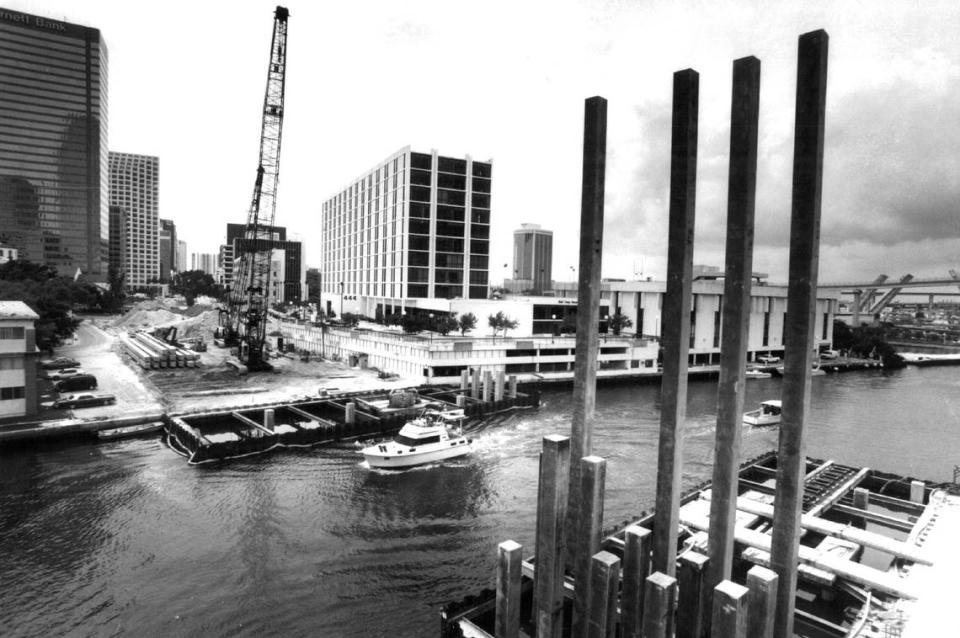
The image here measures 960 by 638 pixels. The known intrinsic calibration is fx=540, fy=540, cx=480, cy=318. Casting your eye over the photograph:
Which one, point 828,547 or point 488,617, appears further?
point 828,547

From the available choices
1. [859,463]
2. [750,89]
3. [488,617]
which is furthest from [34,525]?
[859,463]

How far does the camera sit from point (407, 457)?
3105 cm

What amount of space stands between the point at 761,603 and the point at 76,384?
181 feet

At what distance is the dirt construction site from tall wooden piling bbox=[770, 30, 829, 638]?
4148 cm

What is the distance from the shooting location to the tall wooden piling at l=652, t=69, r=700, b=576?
1023 centimetres

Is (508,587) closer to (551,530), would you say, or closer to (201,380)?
(551,530)

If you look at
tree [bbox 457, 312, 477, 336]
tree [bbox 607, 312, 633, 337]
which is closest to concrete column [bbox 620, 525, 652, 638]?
tree [bbox 457, 312, 477, 336]

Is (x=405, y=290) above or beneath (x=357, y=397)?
above

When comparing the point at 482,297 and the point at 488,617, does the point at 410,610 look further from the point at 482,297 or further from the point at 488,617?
the point at 482,297

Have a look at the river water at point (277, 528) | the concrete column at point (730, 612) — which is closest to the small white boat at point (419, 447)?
the river water at point (277, 528)

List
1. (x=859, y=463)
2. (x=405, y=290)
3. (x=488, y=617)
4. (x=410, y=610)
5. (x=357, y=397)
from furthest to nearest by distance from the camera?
(x=405, y=290) < (x=357, y=397) < (x=859, y=463) < (x=410, y=610) < (x=488, y=617)

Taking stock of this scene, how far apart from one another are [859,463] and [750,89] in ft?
115

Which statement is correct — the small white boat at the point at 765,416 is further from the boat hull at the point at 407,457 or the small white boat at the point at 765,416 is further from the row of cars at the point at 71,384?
the row of cars at the point at 71,384

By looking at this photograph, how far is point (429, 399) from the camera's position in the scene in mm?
49375
